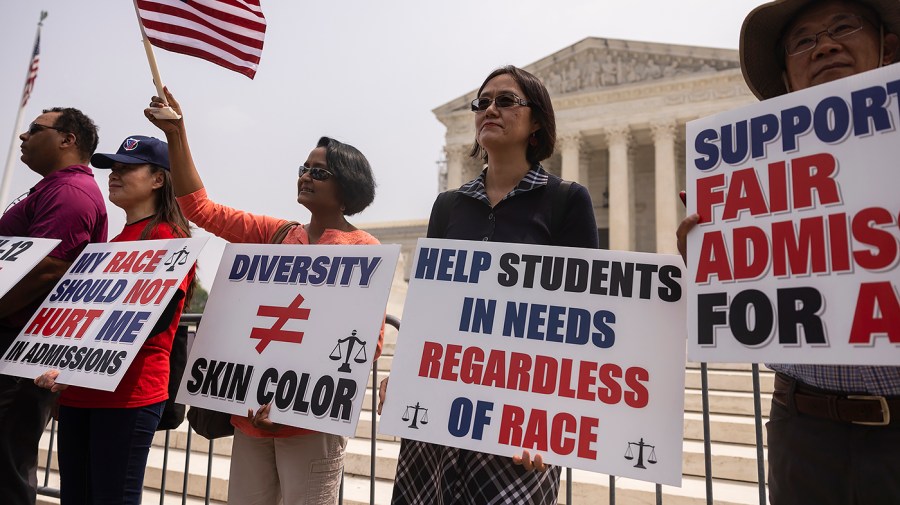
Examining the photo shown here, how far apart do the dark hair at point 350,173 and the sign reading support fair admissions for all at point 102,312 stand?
77cm

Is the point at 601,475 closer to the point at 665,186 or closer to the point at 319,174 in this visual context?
the point at 319,174

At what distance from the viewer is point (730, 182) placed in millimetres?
1912

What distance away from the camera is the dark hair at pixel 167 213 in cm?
307

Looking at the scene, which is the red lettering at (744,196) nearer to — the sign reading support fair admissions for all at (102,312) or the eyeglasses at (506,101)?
the eyeglasses at (506,101)

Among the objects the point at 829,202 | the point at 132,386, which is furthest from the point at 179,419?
the point at 829,202

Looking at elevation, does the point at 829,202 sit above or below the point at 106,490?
above

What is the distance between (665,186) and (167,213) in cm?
2751

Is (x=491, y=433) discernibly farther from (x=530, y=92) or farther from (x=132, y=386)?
(x=132, y=386)

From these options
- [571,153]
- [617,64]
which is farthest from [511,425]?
[617,64]

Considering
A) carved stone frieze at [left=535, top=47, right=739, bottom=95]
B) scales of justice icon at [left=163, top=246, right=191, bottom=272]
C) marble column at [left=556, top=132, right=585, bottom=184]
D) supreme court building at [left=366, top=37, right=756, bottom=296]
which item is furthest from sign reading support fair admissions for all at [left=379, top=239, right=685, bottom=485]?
carved stone frieze at [left=535, top=47, right=739, bottom=95]

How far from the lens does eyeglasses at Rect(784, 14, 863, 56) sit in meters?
1.89

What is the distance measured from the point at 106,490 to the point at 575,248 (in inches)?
96.0

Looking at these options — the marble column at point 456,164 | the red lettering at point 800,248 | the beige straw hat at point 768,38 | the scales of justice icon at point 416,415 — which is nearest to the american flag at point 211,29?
the scales of justice icon at point 416,415

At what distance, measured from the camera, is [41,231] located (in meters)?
3.07
